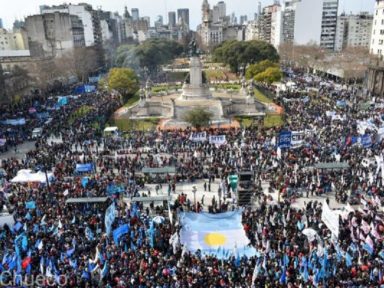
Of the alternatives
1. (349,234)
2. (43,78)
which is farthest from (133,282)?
(43,78)

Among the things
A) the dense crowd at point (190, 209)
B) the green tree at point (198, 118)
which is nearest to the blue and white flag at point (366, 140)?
the dense crowd at point (190, 209)

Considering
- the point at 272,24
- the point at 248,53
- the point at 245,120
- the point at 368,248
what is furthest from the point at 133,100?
the point at 272,24

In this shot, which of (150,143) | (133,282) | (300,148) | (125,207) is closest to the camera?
(133,282)

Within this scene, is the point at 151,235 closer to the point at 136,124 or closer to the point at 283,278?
the point at 283,278

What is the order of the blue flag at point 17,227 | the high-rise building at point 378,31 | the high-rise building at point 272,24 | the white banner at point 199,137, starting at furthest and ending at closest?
Result: the high-rise building at point 272,24 < the high-rise building at point 378,31 < the white banner at point 199,137 < the blue flag at point 17,227

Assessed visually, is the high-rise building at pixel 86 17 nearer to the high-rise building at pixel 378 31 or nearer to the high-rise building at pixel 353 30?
the high-rise building at pixel 353 30

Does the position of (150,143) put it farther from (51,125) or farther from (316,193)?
(316,193)
